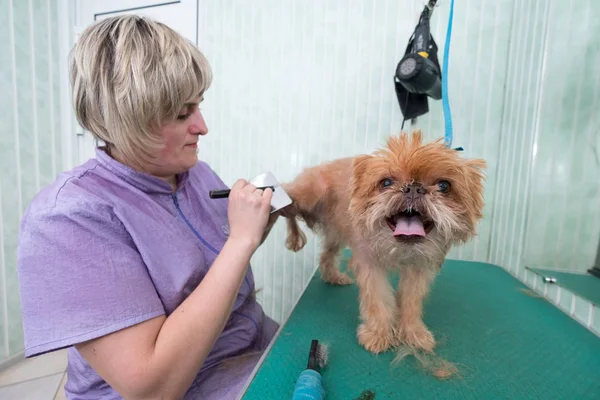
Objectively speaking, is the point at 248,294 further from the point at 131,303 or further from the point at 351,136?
the point at 351,136

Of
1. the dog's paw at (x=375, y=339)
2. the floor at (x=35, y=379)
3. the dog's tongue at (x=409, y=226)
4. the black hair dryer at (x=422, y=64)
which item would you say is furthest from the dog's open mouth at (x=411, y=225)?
the floor at (x=35, y=379)

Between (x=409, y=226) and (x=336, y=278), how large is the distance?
0.60 metres

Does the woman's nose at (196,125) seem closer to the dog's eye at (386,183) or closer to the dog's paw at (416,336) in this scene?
the dog's eye at (386,183)

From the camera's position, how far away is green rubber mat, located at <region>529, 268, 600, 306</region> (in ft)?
3.01

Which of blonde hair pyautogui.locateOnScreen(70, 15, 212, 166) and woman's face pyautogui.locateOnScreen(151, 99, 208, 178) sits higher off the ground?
blonde hair pyautogui.locateOnScreen(70, 15, 212, 166)

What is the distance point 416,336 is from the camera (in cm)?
80

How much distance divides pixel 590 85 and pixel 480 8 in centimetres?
67

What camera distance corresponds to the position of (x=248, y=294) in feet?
2.96

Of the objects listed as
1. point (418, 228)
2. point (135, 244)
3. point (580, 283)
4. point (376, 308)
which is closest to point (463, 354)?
point (376, 308)

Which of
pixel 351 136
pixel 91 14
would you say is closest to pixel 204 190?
pixel 351 136

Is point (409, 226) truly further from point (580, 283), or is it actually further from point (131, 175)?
point (580, 283)

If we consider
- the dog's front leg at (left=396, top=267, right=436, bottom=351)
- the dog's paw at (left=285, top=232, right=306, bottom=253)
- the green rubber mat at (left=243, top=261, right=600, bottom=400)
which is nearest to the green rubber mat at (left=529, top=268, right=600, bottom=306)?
the green rubber mat at (left=243, top=261, right=600, bottom=400)

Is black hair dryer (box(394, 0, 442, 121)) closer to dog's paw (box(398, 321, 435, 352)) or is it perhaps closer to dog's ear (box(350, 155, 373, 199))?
dog's ear (box(350, 155, 373, 199))

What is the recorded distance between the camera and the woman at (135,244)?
518 mm
